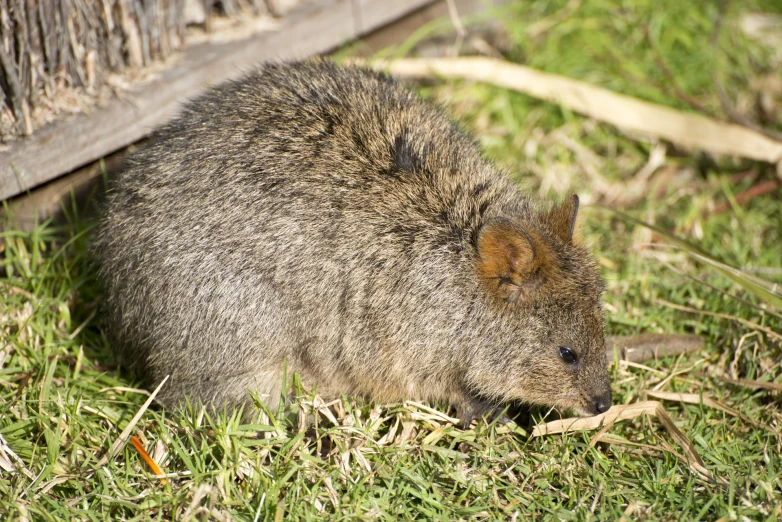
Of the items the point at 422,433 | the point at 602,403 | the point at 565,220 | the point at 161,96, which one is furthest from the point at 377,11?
the point at 602,403

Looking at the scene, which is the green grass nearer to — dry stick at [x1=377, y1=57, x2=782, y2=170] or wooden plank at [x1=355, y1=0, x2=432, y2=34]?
dry stick at [x1=377, y1=57, x2=782, y2=170]

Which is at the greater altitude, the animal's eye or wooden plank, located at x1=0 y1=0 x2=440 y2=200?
wooden plank, located at x1=0 y1=0 x2=440 y2=200

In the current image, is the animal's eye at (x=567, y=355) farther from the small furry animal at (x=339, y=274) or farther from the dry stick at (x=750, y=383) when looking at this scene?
the dry stick at (x=750, y=383)

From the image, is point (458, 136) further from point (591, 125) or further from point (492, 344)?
point (591, 125)

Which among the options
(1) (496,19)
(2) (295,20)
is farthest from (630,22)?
(2) (295,20)

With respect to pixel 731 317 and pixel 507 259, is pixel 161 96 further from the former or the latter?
pixel 731 317

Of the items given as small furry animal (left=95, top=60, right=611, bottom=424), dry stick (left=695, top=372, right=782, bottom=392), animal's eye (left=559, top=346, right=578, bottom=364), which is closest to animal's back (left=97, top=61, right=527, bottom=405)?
small furry animal (left=95, top=60, right=611, bottom=424)
